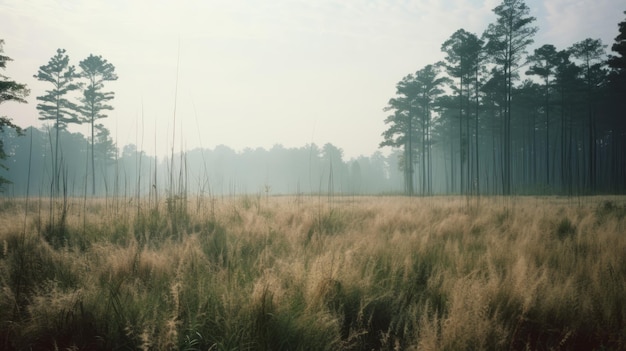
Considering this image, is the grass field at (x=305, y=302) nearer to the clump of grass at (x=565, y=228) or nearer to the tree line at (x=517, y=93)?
the clump of grass at (x=565, y=228)

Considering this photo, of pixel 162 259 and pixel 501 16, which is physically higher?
pixel 501 16

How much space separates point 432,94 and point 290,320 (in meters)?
35.2

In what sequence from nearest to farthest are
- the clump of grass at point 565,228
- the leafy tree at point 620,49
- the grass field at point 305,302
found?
the grass field at point 305,302 < the clump of grass at point 565,228 < the leafy tree at point 620,49

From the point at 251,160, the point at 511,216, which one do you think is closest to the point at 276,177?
the point at 251,160

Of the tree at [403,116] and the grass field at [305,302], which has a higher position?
the tree at [403,116]

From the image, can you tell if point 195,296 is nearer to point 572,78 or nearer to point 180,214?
point 180,214

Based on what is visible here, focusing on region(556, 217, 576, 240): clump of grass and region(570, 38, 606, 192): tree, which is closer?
region(556, 217, 576, 240): clump of grass

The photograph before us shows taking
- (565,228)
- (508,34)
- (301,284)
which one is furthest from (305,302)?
(508,34)

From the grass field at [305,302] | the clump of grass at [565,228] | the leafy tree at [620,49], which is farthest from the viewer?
the leafy tree at [620,49]

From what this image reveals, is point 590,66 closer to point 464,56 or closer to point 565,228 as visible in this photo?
point 464,56

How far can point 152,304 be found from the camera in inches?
90.4

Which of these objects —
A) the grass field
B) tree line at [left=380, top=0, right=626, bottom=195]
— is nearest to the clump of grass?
the grass field

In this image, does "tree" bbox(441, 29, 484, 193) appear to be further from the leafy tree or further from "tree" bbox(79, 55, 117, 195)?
"tree" bbox(79, 55, 117, 195)

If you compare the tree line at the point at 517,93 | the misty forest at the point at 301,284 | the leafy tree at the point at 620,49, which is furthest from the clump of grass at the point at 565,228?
the leafy tree at the point at 620,49
